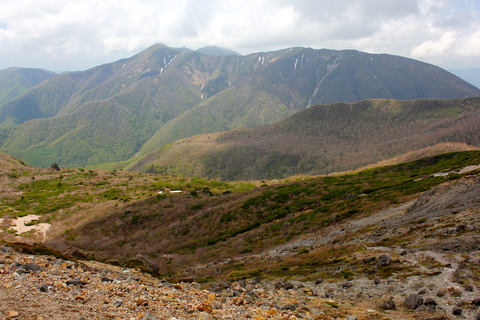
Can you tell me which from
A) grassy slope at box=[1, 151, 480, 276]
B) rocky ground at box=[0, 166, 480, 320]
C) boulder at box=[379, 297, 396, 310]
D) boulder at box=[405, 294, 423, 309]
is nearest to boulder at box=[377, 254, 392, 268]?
rocky ground at box=[0, 166, 480, 320]

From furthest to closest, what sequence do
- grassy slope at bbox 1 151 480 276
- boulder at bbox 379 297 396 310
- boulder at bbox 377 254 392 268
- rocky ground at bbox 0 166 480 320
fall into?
grassy slope at bbox 1 151 480 276 → boulder at bbox 377 254 392 268 → boulder at bbox 379 297 396 310 → rocky ground at bbox 0 166 480 320

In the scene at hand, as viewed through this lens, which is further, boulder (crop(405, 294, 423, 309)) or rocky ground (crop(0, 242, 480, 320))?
boulder (crop(405, 294, 423, 309))

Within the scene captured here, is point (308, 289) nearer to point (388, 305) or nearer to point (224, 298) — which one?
point (388, 305)

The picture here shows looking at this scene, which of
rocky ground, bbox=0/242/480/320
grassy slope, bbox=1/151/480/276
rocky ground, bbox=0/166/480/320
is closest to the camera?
rocky ground, bbox=0/242/480/320

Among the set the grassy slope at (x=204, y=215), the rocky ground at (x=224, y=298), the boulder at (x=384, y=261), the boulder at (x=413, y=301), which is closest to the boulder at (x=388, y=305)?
the rocky ground at (x=224, y=298)

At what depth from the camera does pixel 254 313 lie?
10609 millimetres

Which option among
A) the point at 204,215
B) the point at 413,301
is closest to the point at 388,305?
the point at 413,301

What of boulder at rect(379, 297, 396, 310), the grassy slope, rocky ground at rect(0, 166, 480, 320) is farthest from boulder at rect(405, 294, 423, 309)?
the grassy slope

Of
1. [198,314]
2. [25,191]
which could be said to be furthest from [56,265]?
[25,191]

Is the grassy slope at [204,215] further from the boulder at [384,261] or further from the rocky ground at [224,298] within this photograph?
the rocky ground at [224,298]

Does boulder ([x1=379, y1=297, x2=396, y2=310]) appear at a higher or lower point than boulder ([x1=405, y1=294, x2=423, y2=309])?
lower

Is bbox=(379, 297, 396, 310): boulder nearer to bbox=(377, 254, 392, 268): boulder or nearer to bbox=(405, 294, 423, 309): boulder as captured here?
bbox=(405, 294, 423, 309): boulder

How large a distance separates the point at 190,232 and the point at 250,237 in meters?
9.41

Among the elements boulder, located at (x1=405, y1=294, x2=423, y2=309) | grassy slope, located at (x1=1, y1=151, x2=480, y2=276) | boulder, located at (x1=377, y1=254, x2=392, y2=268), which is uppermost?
boulder, located at (x1=405, y1=294, x2=423, y2=309)
